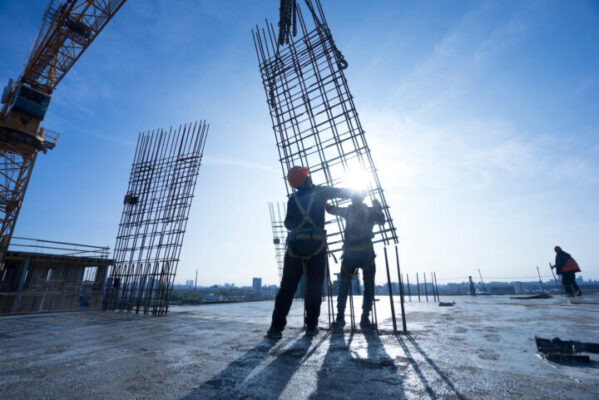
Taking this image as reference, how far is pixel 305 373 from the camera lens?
201 cm

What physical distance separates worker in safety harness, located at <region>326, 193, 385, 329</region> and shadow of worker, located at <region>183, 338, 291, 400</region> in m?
2.21

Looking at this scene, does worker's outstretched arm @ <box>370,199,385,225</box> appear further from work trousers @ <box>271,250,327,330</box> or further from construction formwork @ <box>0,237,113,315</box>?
construction formwork @ <box>0,237,113,315</box>

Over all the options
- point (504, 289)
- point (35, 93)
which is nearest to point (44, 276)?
point (35, 93)

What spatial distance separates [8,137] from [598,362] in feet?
117

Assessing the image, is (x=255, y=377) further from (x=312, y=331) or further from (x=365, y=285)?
(x=365, y=285)

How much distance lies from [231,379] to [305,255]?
1.93 m

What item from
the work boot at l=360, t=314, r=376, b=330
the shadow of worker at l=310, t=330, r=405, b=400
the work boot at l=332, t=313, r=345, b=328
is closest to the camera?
the shadow of worker at l=310, t=330, r=405, b=400

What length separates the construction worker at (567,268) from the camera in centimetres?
990

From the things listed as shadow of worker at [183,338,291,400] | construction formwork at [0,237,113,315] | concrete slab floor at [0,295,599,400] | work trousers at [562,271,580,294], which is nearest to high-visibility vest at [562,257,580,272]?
work trousers at [562,271,580,294]

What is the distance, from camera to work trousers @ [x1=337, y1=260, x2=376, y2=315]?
14.4ft

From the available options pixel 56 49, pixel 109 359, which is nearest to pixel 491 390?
pixel 109 359

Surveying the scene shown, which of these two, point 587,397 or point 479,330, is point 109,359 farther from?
point 479,330

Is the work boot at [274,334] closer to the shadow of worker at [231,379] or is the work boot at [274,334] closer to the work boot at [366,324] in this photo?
the shadow of worker at [231,379]

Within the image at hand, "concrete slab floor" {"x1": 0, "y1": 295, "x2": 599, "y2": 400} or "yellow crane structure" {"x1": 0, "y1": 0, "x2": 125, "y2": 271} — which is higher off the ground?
"yellow crane structure" {"x1": 0, "y1": 0, "x2": 125, "y2": 271}
